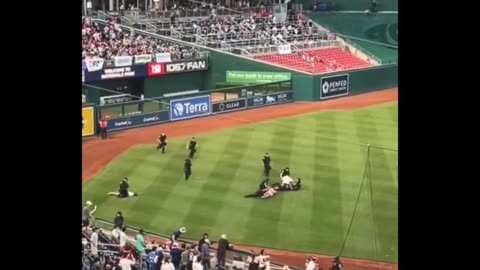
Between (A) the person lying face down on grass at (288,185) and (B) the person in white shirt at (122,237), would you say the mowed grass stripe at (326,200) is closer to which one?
(A) the person lying face down on grass at (288,185)

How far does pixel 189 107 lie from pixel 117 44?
654mm

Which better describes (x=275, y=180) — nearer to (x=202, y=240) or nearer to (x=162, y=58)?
(x=202, y=240)

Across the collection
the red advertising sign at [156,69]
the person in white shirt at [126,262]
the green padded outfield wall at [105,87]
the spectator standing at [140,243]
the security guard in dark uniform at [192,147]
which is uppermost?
the red advertising sign at [156,69]

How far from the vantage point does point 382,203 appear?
4.29 metres

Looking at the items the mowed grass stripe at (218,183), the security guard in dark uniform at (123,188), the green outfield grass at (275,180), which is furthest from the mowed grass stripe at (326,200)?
the security guard in dark uniform at (123,188)

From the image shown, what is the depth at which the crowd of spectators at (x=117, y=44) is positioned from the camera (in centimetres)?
481

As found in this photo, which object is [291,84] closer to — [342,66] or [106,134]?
[342,66]

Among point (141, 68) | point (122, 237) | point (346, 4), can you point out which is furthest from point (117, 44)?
point (346, 4)

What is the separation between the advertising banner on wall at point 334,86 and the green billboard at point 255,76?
230mm

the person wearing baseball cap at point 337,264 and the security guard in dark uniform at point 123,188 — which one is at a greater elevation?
the security guard in dark uniform at point 123,188

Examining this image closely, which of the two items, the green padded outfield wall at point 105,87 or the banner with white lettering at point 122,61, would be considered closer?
the green padded outfield wall at point 105,87

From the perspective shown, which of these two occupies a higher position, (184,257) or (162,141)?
(162,141)
